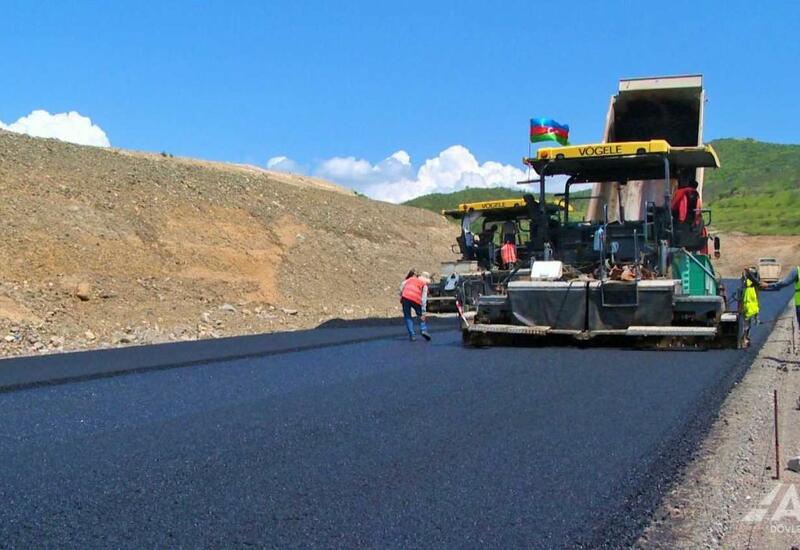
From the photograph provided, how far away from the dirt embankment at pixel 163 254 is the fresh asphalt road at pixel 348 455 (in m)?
7.10

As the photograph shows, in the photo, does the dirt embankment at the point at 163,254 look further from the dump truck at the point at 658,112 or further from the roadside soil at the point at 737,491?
the roadside soil at the point at 737,491

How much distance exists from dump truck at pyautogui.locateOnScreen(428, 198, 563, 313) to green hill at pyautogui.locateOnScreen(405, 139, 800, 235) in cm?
3023

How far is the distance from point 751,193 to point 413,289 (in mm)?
71769

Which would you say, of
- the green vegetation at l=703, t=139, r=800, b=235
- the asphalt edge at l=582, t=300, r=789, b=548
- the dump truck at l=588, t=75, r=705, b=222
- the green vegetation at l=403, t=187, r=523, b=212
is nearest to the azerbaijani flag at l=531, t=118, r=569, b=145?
the dump truck at l=588, t=75, r=705, b=222

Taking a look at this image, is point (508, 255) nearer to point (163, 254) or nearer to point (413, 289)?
point (413, 289)

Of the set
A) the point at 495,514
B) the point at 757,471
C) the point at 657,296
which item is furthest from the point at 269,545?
the point at 657,296

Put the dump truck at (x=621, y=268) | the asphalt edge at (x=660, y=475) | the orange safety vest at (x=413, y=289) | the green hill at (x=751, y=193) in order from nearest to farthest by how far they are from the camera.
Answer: the asphalt edge at (x=660, y=475)
the dump truck at (x=621, y=268)
the orange safety vest at (x=413, y=289)
the green hill at (x=751, y=193)

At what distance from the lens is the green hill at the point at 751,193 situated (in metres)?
63.7

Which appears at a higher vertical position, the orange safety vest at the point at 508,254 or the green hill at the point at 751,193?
the green hill at the point at 751,193

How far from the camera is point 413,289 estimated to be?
42.2 feet

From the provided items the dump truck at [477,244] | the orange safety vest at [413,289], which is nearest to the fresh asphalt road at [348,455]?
the orange safety vest at [413,289]

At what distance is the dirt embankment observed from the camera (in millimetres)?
15414

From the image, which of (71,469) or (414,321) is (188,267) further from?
(71,469)

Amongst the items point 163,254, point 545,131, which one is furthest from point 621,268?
point 163,254
